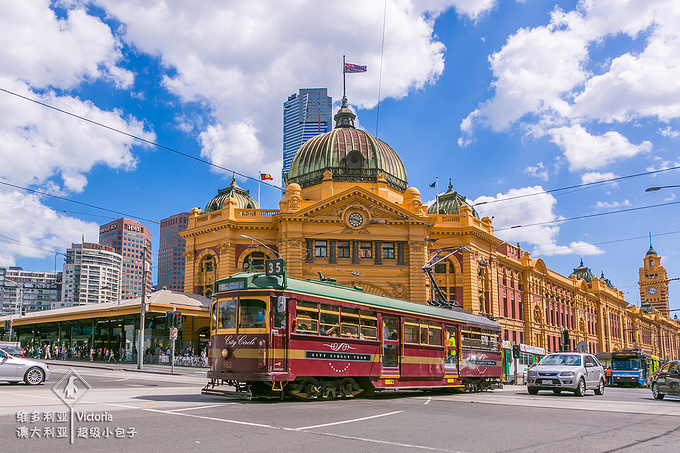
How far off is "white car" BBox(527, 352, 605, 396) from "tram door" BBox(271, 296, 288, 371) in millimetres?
11260

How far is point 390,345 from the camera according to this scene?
19.1 meters

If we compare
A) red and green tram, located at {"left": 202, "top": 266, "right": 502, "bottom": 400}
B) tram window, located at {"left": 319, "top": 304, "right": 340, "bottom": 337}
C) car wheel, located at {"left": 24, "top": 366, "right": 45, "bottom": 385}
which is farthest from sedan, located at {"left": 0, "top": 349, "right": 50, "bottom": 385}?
tram window, located at {"left": 319, "top": 304, "right": 340, "bottom": 337}

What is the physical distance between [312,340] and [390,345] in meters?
3.58

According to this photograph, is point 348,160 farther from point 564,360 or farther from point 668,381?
point 668,381

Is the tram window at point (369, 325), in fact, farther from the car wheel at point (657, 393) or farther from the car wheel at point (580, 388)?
the car wheel at point (657, 393)

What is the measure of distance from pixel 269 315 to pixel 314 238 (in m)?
36.0

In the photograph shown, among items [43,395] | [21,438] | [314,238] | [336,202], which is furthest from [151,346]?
[21,438]

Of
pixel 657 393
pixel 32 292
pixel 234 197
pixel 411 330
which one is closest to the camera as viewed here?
pixel 411 330

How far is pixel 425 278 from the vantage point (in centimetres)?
5172

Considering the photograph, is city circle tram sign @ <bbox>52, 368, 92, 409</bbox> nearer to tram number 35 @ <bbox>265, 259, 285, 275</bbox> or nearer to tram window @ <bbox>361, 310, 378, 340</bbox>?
tram number 35 @ <bbox>265, 259, 285, 275</bbox>

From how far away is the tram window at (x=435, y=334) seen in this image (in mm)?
21031

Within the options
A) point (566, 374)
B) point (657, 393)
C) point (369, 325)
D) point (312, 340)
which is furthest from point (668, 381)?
point (312, 340)

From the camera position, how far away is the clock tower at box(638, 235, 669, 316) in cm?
16812

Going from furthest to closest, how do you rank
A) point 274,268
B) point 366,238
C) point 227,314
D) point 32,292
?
point 32,292
point 366,238
point 227,314
point 274,268
